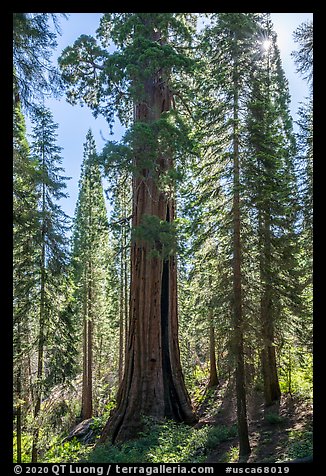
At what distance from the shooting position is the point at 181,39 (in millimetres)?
7695

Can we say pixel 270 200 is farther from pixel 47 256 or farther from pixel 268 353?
pixel 47 256

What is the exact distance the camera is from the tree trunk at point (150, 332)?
742 centimetres

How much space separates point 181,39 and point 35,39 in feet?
12.6

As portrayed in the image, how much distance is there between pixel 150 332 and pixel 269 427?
9.57ft

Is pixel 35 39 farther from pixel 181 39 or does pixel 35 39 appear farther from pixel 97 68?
pixel 181 39

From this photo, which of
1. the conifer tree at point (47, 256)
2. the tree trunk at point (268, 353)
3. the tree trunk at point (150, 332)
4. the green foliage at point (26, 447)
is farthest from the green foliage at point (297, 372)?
the green foliage at point (26, 447)

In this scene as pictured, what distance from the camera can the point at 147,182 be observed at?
8.28 metres

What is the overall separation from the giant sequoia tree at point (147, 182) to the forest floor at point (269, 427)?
4.11 ft

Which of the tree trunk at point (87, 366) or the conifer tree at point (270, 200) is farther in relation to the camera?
the tree trunk at point (87, 366)

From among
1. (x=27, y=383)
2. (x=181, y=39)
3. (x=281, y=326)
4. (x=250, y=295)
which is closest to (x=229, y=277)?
(x=250, y=295)

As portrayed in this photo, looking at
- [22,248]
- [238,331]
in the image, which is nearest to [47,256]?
[22,248]

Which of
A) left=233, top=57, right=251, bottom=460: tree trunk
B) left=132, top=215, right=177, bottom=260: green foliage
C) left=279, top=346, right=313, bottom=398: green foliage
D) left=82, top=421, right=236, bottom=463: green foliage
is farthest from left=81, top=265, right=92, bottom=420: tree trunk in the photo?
left=233, top=57, right=251, bottom=460: tree trunk

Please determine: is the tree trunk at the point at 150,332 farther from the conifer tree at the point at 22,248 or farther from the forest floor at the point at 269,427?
the conifer tree at the point at 22,248
